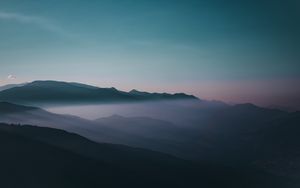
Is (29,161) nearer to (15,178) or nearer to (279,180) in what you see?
(15,178)

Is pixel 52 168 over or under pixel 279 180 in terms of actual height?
over

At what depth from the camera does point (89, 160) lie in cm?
10356

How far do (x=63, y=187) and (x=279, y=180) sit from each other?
496 ft

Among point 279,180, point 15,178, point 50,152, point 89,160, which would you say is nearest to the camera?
point 15,178

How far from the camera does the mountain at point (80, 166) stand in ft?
266

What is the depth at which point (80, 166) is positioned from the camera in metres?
96.1

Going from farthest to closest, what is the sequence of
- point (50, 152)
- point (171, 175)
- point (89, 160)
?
1. point (171, 175)
2. point (89, 160)
3. point (50, 152)

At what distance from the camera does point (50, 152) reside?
3816 inches

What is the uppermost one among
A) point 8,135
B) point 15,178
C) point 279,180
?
point 8,135

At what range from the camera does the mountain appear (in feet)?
266

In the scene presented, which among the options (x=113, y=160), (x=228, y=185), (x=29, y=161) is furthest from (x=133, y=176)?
(x=228, y=185)

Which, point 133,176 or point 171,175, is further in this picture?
point 171,175

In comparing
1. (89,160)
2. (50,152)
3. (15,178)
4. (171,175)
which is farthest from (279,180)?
(15,178)

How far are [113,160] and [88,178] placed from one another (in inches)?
1052
